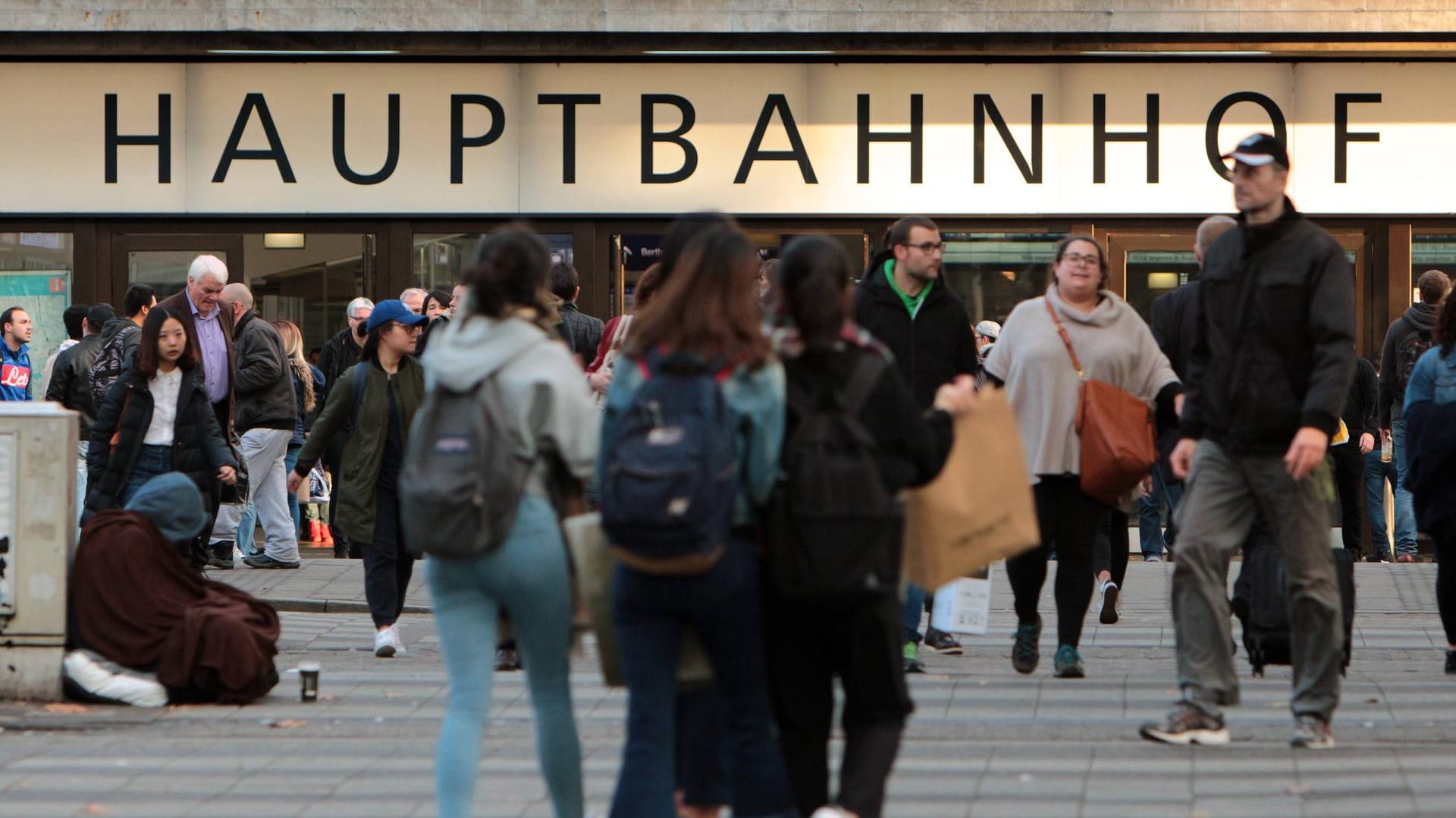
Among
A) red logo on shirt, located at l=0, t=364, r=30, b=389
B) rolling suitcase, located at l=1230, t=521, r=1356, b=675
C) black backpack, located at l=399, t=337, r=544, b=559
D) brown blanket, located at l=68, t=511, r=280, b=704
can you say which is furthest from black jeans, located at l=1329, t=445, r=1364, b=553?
black backpack, located at l=399, t=337, r=544, b=559

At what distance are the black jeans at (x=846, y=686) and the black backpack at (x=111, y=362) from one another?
334 inches

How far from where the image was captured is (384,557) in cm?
963

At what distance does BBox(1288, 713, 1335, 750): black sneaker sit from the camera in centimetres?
700

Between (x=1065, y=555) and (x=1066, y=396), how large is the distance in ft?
2.17

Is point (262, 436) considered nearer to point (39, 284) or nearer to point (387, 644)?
point (39, 284)

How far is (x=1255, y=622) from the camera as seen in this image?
780cm

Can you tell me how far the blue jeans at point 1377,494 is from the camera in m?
15.0

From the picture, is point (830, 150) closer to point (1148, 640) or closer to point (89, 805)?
point (1148, 640)

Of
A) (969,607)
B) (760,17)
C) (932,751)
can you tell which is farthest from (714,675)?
(760,17)

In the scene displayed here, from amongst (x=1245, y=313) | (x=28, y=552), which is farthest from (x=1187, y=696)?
(x=28, y=552)

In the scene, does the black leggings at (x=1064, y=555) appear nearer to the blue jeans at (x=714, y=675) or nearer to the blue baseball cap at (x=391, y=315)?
the blue baseball cap at (x=391, y=315)

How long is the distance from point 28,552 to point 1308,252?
5.05 meters

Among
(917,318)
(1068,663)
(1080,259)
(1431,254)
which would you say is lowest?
(1068,663)

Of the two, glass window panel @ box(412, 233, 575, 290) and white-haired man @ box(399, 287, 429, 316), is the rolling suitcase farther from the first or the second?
glass window panel @ box(412, 233, 575, 290)
